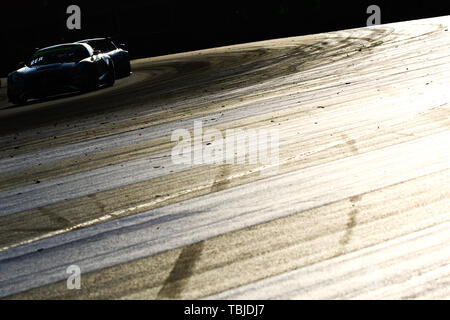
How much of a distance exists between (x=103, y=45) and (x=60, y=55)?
2.53m

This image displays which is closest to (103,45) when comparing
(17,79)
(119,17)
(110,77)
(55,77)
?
(110,77)

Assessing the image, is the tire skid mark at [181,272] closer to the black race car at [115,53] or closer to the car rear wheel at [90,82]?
the car rear wheel at [90,82]

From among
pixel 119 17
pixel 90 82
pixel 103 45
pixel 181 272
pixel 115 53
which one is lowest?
pixel 119 17

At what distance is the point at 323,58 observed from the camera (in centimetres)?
1812

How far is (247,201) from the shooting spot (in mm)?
6340

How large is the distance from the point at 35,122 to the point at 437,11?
22.9 m

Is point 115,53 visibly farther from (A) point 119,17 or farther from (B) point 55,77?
(A) point 119,17

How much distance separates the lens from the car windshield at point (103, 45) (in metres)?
20.8

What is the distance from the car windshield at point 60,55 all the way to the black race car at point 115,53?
6.67 ft

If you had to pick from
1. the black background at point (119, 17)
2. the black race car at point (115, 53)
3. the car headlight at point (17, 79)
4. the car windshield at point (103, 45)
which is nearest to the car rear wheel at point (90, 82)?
the car headlight at point (17, 79)

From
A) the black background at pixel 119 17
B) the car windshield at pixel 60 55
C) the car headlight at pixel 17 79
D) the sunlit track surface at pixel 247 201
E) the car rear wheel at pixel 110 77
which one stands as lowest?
the black background at pixel 119 17

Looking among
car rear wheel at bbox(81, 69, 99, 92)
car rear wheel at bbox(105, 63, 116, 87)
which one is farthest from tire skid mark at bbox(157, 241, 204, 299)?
car rear wheel at bbox(105, 63, 116, 87)
